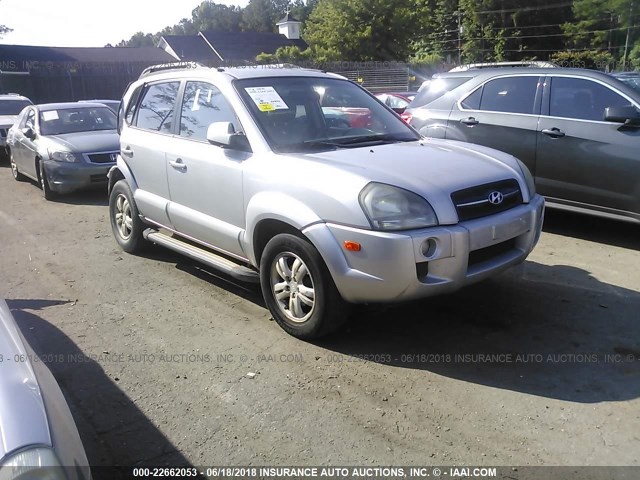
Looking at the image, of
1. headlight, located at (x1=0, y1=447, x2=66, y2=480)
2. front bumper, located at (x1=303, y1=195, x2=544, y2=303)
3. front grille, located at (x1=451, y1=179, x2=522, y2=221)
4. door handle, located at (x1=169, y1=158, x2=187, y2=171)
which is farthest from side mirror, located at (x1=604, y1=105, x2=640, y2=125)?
headlight, located at (x1=0, y1=447, x2=66, y2=480)

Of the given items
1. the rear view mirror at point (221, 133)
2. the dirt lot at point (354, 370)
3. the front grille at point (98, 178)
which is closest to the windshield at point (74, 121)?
the front grille at point (98, 178)

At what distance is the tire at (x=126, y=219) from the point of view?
20.4ft

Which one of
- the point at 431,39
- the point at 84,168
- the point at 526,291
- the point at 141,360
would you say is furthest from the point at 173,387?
the point at 431,39

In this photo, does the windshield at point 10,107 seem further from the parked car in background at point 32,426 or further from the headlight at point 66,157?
the parked car in background at point 32,426

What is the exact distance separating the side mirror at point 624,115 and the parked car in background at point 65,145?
7.47 meters

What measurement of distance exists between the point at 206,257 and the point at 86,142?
6155 millimetres

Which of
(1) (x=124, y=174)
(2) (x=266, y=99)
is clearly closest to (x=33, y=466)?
(2) (x=266, y=99)

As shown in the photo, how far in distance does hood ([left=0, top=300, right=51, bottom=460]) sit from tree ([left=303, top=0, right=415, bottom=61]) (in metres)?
44.4

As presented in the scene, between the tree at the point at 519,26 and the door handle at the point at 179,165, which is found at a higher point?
the tree at the point at 519,26

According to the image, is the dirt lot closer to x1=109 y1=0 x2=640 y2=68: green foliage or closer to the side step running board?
the side step running board

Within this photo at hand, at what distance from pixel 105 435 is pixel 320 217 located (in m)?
1.81

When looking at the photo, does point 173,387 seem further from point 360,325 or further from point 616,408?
point 616,408

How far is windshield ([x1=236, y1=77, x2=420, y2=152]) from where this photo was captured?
460 cm

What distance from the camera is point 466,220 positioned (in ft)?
12.8
